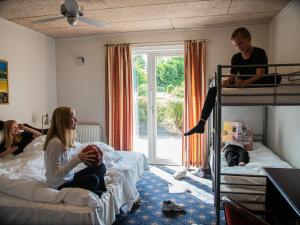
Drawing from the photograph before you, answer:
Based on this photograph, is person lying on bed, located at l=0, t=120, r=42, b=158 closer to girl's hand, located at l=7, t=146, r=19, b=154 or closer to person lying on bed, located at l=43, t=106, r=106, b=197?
girl's hand, located at l=7, t=146, r=19, b=154

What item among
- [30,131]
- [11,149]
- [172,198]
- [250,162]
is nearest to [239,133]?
[250,162]

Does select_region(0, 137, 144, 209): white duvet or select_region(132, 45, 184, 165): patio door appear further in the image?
select_region(132, 45, 184, 165): patio door

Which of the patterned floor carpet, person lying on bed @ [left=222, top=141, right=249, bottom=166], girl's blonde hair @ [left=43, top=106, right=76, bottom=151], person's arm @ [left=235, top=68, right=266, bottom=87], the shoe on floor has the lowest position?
the patterned floor carpet

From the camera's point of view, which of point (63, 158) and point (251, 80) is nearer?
point (63, 158)

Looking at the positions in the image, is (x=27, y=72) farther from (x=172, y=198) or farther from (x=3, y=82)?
(x=172, y=198)

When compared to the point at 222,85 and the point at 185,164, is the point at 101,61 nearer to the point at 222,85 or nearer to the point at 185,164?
the point at 185,164

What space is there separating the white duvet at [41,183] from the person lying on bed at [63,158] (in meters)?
0.09

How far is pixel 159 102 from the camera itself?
468 centimetres

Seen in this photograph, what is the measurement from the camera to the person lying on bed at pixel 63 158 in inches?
80.0

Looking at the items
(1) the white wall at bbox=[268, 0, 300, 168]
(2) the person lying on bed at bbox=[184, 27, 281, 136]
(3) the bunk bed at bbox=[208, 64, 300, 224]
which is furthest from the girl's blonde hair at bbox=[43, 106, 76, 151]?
(1) the white wall at bbox=[268, 0, 300, 168]

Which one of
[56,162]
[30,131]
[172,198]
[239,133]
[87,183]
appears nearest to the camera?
[56,162]

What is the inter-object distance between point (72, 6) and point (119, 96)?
2.31 m

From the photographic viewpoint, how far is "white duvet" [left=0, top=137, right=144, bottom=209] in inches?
79.6

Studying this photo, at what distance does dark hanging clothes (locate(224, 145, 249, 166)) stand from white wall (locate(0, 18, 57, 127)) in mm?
3350
